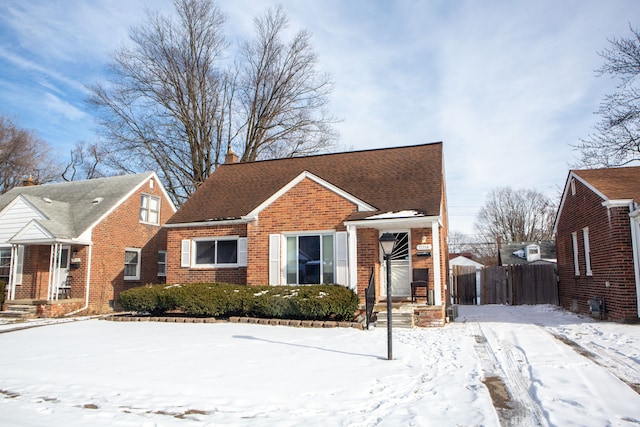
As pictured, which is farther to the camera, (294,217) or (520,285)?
(520,285)

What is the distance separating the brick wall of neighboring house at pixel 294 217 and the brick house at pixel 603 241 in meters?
7.14

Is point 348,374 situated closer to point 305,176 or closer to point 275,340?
point 275,340

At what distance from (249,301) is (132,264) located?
10193 millimetres

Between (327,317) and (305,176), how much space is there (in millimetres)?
4772

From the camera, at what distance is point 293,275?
A: 15.4 metres

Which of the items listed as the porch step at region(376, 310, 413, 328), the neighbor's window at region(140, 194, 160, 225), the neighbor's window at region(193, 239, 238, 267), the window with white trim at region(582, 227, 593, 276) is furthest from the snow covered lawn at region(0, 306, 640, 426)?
the neighbor's window at region(140, 194, 160, 225)

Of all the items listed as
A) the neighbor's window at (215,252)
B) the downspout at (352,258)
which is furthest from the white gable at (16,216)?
the downspout at (352,258)

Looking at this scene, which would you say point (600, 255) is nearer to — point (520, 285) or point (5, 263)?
point (520, 285)

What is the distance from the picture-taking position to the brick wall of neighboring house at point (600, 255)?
39.7ft

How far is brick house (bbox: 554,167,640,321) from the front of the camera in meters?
12.1

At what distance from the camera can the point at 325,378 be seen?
7.04 meters

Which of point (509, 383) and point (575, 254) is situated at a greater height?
point (575, 254)

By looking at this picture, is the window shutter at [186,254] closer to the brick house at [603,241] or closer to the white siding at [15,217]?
the white siding at [15,217]

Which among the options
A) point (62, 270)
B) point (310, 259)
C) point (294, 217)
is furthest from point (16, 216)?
point (310, 259)
